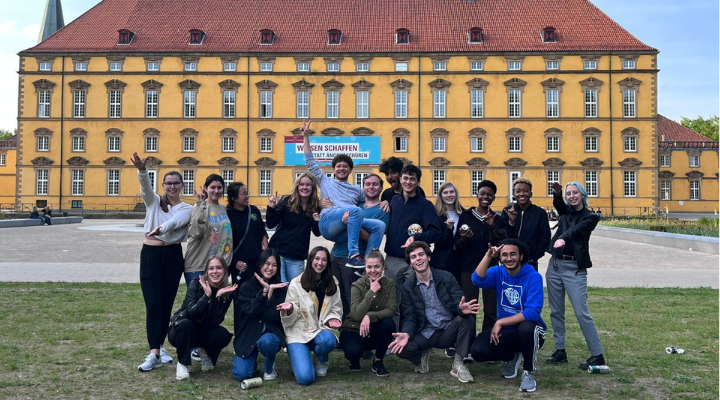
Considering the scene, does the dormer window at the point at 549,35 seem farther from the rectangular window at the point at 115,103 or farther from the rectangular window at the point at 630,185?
the rectangular window at the point at 115,103

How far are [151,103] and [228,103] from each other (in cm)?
592

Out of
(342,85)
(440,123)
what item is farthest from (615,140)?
(342,85)

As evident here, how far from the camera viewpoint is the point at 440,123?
153 ft

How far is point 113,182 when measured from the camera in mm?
47594

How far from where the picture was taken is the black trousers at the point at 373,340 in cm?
593

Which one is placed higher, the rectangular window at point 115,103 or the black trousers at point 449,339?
the rectangular window at point 115,103

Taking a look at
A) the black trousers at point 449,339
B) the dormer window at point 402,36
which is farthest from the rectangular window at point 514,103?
the black trousers at point 449,339

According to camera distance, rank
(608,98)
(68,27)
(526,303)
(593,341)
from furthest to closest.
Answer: (68,27)
(608,98)
(593,341)
(526,303)

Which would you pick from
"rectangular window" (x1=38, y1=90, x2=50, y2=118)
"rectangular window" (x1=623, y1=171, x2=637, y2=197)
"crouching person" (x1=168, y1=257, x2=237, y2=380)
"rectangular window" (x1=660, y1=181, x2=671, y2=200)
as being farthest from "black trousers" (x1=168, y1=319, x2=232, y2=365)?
"rectangular window" (x1=660, y1=181, x2=671, y2=200)

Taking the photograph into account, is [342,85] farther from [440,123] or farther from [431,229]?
[431,229]

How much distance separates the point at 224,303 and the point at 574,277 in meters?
3.50

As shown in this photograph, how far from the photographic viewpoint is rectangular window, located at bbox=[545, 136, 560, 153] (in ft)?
152

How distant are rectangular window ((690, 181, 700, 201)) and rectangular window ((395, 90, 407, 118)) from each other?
3167 cm

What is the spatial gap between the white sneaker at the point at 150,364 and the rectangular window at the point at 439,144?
41864 mm
